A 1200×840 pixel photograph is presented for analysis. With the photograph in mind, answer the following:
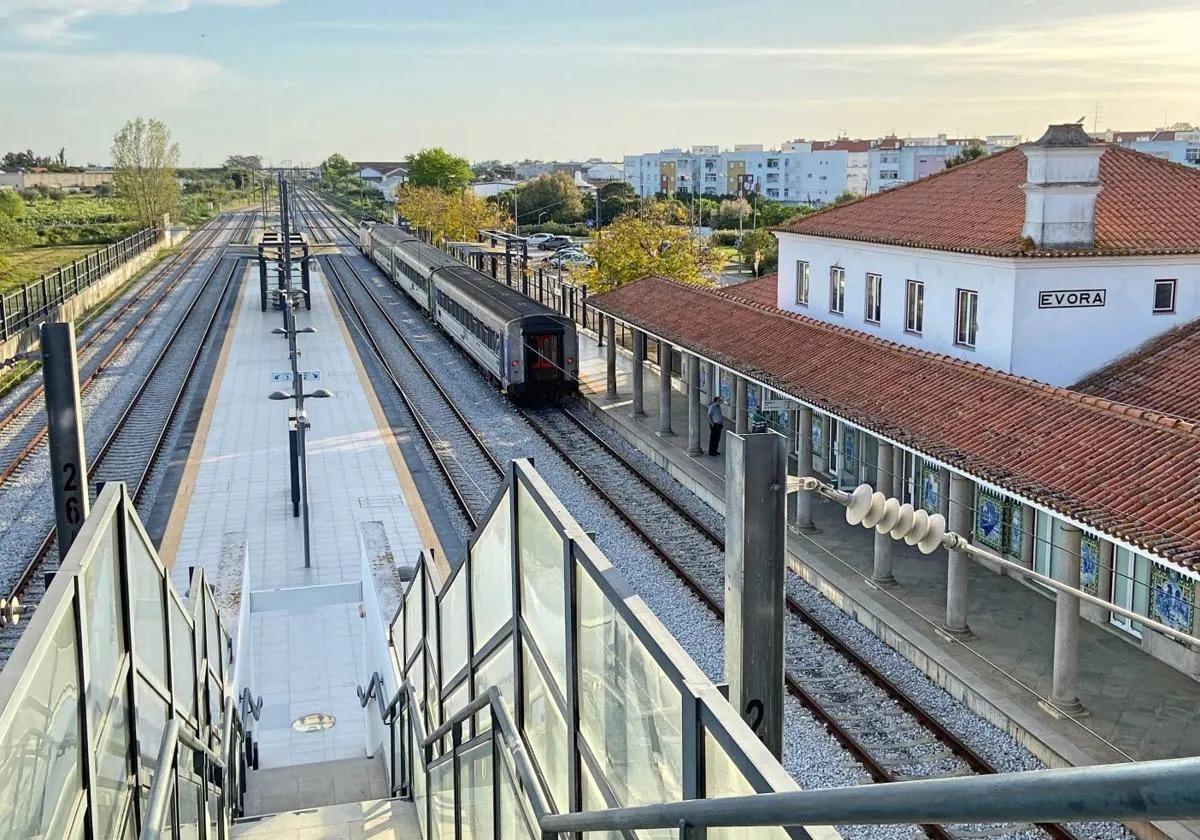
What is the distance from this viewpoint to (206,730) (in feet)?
30.9

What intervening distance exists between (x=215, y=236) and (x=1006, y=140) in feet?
288

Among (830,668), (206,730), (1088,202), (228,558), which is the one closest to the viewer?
(206,730)

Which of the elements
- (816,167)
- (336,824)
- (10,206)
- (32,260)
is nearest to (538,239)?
(32,260)

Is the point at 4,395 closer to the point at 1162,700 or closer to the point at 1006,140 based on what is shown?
the point at 1162,700

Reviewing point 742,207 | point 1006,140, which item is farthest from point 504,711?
point 1006,140

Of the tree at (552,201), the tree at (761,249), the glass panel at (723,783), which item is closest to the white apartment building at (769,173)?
the tree at (552,201)

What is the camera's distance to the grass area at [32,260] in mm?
60456

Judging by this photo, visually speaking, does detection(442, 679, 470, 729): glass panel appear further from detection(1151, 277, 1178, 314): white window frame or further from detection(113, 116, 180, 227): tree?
detection(113, 116, 180, 227): tree

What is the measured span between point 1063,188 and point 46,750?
17.8m

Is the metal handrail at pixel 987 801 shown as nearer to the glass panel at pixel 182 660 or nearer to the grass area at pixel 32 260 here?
the glass panel at pixel 182 660

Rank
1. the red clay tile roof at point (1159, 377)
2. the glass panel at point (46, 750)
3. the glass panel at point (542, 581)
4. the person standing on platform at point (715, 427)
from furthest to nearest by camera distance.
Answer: the person standing on platform at point (715, 427) < the red clay tile roof at point (1159, 377) < the glass panel at point (542, 581) < the glass panel at point (46, 750)

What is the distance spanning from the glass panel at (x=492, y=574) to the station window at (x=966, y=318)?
14005 millimetres

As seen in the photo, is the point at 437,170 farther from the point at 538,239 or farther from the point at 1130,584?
the point at 1130,584

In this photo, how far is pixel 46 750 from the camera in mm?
3994
